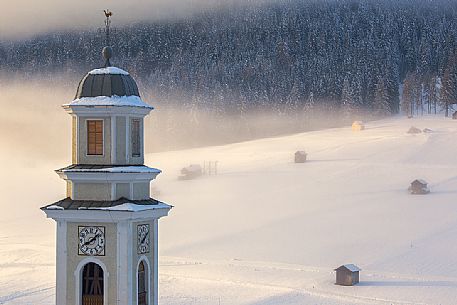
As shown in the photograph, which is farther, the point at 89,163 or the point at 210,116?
the point at 210,116

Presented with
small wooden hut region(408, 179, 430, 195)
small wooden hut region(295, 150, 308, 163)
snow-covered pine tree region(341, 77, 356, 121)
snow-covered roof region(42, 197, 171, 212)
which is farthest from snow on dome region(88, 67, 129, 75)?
snow-covered pine tree region(341, 77, 356, 121)

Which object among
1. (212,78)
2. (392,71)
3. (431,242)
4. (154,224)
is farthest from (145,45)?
(154,224)

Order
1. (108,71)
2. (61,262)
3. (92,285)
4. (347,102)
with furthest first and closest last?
(347,102)
(108,71)
(61,262)
(92,285)

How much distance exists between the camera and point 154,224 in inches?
567

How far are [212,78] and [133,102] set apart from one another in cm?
17039

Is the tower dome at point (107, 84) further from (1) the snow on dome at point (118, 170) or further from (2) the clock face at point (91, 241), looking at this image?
(2) the clock face at point (91, 241)

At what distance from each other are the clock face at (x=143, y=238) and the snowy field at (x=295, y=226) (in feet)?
85.2

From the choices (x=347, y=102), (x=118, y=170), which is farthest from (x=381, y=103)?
(x=118, y=170)

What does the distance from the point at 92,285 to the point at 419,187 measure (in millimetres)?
60042

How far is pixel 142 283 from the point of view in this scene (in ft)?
46.2

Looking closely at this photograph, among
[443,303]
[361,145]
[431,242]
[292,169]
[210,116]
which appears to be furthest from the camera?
[210,116]

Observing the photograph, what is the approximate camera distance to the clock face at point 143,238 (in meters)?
13.9

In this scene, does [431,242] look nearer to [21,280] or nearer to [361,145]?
[21,280]

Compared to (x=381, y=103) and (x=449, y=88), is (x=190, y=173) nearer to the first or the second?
Result: (x=381, y=103)
